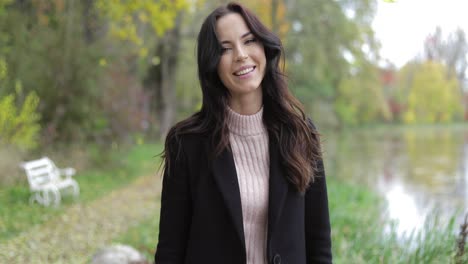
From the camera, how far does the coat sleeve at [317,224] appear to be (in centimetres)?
177

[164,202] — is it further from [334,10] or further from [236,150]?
[334,10]

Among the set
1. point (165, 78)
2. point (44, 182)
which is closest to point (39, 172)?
point (44, 182)

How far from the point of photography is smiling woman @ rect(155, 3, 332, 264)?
163cm

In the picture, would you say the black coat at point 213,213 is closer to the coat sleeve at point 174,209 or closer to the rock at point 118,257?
the coat sleeve at point 174,209

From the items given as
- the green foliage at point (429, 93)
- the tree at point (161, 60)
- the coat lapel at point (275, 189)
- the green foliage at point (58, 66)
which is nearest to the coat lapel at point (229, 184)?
the coat lapel at point (275, 189)

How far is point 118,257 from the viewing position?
4.10m

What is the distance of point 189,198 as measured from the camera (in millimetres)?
1683

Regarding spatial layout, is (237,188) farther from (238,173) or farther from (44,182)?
(44,182)

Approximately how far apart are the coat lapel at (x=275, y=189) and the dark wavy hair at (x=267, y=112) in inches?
0.9

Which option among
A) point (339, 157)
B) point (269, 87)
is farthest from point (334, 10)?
point (269, 87)

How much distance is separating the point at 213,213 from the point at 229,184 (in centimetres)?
11

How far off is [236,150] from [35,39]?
8680mm

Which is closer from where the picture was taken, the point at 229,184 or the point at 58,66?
the point at 229,184

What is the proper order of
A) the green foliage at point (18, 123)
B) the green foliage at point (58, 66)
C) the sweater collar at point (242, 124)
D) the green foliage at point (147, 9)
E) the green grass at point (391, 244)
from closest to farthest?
the sweater collar at point (242, 124) < the green grass at point (391, 244) < the green foliage at point (18, 123) < the green foliage at point (58, 66) < the green foliage at point (147, 9)
